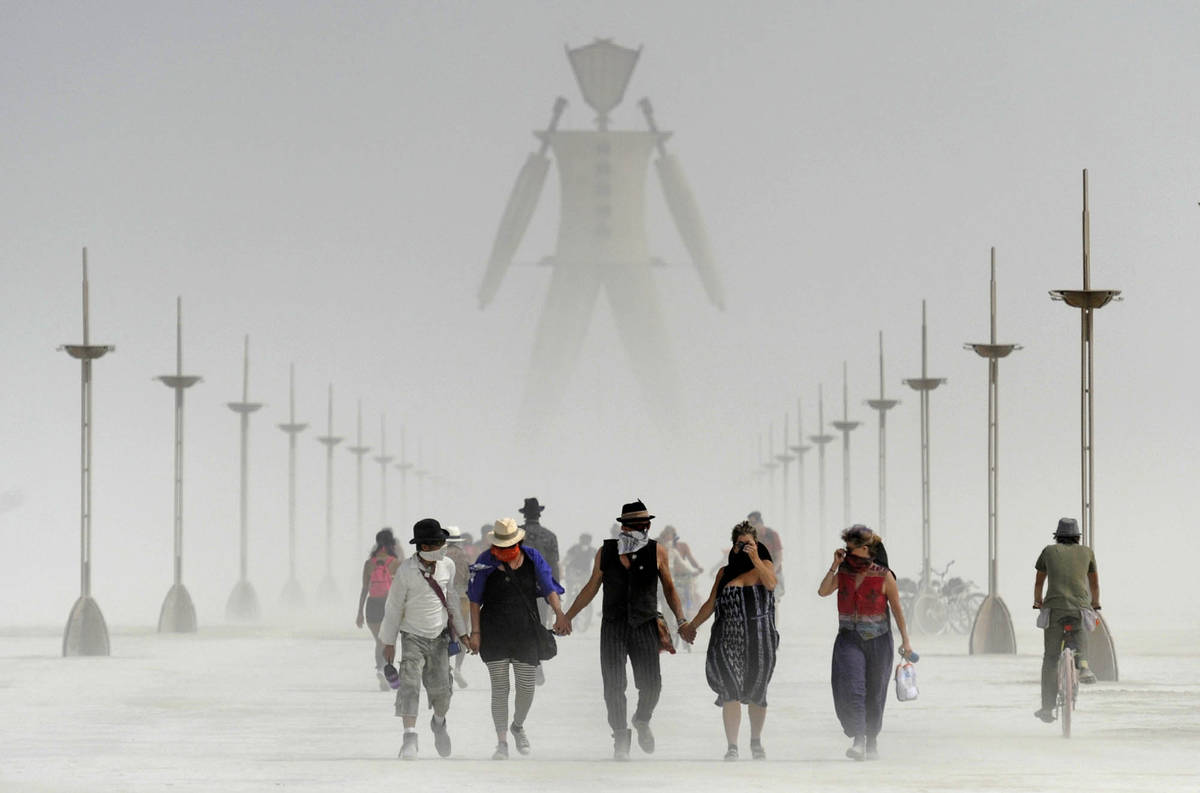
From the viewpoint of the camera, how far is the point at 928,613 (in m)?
37.8

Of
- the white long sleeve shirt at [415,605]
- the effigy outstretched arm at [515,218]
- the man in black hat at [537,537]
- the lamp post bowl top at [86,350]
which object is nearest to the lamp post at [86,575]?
the lamp post bowl top at [86,350]

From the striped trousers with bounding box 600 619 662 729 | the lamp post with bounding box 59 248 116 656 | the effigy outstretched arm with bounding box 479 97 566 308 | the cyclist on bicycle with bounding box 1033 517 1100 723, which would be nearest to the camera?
the striped trousers with bounding box 600 619 662 729

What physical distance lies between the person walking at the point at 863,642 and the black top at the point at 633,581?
1.11 m

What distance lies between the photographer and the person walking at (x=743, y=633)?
1545cm

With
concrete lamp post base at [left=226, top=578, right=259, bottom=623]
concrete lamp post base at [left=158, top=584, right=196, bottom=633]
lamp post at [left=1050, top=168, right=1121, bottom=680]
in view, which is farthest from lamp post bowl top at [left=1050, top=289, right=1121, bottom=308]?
concrete lamp post base at [left=226, top=578, right=259, bottom=623]

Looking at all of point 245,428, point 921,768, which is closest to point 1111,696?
point 921,768

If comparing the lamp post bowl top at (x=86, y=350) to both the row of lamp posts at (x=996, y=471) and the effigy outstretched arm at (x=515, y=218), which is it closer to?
the row of lamp posts at (x=996, y=471)

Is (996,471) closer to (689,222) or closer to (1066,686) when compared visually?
(1066,686)

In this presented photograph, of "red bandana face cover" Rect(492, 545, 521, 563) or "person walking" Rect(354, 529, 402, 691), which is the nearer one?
"red bandana face cover" Rect(492, 545, 521, 563)

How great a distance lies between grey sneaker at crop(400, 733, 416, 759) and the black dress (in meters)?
0.69

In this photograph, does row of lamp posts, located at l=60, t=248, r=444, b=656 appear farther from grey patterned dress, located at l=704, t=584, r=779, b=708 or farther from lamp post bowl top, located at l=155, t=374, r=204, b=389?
grey patterned dress, located at l=704, t=584, r=779, b=708

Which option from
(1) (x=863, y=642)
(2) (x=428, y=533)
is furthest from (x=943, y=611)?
(2) (x=428, y=533)

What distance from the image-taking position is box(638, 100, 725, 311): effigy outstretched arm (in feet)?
365

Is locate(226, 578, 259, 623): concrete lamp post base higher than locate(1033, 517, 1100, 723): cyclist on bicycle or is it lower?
lower
